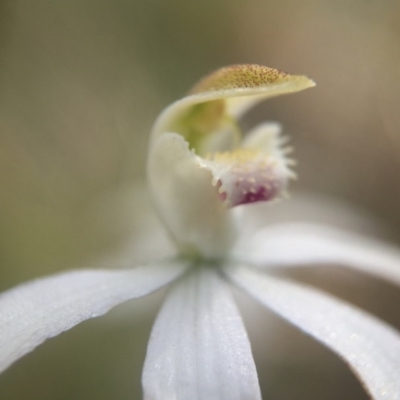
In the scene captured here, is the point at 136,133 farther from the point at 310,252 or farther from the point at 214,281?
the point at 214,281

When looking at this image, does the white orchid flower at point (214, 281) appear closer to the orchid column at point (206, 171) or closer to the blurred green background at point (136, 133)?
the orchid column at point (206, 171)

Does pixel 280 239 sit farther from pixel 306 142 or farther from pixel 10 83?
pixel 306 142

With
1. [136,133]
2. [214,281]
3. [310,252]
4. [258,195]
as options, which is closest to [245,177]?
[258,195]

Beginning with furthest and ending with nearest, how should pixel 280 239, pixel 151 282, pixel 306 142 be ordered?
1. pixel 306 142
2. pixel 280 239
3. pixel 151 282

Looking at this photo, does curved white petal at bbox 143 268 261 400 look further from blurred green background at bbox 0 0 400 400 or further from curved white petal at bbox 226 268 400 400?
blurred green background at bbox 0 0 400 400

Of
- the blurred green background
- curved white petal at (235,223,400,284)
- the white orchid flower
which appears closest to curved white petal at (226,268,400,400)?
the white orchid flower

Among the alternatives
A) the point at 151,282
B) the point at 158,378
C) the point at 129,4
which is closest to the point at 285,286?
the point at 151,282

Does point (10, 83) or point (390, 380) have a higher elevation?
point (10, 83)
